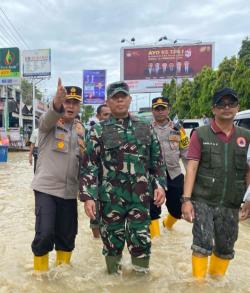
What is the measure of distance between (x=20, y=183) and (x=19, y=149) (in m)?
14.7

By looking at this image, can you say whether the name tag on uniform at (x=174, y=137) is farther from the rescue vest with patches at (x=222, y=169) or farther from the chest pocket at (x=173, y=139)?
the rescue vest with patches at (x=222, y=169)

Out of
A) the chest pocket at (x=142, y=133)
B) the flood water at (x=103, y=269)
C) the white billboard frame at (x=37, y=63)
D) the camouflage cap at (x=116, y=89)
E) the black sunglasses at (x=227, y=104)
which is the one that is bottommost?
the flood water at (x=103, y=269)

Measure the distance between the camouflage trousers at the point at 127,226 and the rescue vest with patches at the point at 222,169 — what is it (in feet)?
1.69

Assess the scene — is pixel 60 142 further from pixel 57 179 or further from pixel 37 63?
pixel 37 63

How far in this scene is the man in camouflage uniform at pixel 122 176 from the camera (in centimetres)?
377

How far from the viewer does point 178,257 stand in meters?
5.01

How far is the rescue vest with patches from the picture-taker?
3703 millimetres

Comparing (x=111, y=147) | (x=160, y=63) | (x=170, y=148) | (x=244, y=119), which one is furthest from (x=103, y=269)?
(x=160, y=63)

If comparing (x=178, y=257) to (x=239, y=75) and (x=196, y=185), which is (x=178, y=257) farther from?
(x=239, y=75)

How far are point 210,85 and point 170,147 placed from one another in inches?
996

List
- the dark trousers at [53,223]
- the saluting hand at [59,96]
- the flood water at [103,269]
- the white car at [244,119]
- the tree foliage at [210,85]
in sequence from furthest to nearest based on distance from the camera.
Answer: the tree foliage at [210,85] < the white car at [244,119] < the flood water at [103,269] < the dark trousers at [53,223] < the saluting hand at [59,96]

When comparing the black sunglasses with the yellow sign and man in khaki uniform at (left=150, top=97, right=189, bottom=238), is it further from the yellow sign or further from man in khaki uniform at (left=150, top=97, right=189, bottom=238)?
the yellow sign

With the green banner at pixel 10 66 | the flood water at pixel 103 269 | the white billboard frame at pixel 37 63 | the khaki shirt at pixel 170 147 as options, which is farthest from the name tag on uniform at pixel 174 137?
the white billboard frame at pixel 37 63

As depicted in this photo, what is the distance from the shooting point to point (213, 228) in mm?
3756
